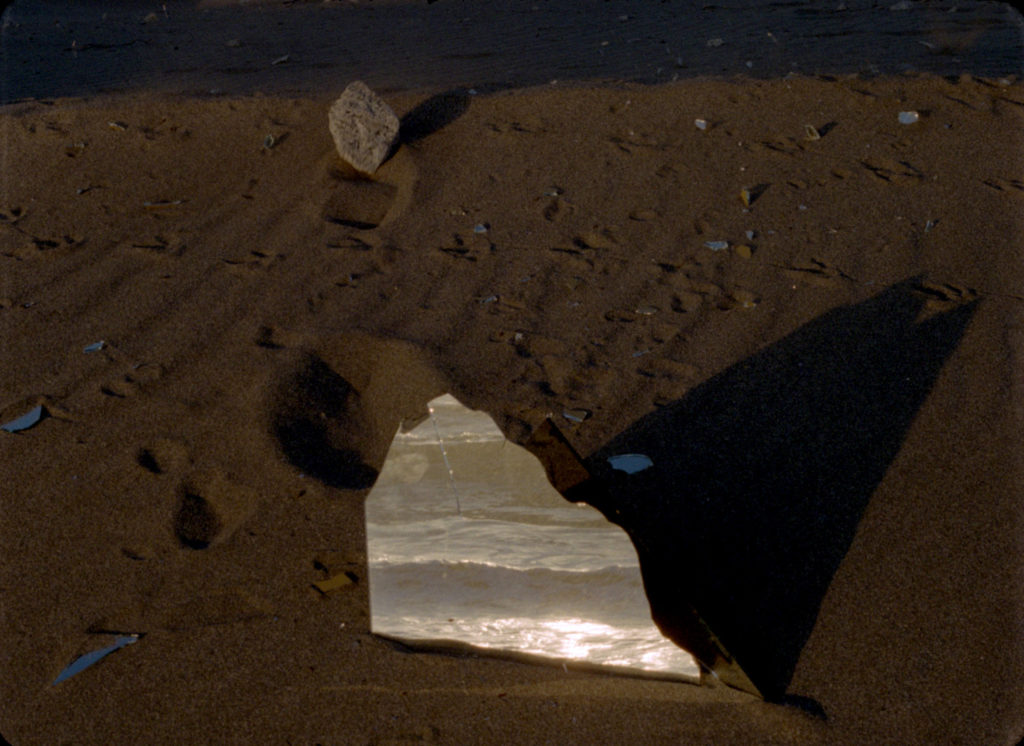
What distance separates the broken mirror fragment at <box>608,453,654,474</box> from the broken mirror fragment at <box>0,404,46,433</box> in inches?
64.9

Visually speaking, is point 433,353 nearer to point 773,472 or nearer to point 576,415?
point 576,415

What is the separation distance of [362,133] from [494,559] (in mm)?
2622

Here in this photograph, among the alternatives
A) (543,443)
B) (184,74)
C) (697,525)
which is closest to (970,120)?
(697,525)

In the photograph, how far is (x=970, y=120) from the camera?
3.91 meters

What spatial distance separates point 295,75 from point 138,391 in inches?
150

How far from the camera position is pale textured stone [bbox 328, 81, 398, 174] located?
373cm

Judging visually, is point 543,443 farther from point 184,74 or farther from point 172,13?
Result: point 172,13

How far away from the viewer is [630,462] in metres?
2.21

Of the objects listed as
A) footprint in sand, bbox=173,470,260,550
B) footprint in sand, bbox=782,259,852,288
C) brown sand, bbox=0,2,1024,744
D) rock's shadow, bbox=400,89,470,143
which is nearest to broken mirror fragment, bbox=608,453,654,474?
brown sand, bbox=0,2,1024,744

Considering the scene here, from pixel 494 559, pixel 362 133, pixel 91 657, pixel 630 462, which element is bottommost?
pixel 91 657

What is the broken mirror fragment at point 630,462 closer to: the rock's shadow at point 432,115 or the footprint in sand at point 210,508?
the footprint in sand at point 210,508

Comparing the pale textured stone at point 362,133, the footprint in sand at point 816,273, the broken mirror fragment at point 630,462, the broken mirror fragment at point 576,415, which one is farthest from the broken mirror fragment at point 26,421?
the footprint in sand at point 816,273

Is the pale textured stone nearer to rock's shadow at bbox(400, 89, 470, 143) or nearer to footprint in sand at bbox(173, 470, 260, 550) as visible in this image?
rock's shadow at bbox(400, 89, 470, 143)

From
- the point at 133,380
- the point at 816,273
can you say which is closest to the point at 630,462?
the point at 816,273
